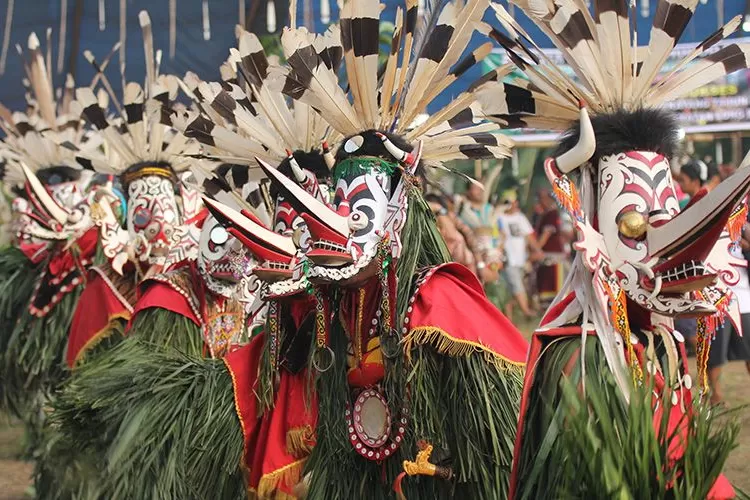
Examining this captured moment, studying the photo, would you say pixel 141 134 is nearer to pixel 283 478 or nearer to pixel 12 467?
pixel 283 478

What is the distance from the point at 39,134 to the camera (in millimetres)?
7117

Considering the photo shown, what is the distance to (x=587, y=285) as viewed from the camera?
2.88m

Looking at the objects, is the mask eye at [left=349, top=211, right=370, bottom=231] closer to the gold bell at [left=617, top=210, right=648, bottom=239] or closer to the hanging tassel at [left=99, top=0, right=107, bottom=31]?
the gold bell at [left=617, top=210, right=648, bottom=239]

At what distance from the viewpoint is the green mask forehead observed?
362cm

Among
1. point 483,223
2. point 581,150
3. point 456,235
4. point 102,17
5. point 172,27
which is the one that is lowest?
point 581,150

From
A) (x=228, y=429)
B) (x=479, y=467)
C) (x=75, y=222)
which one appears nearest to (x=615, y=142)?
(x=479, y=467)

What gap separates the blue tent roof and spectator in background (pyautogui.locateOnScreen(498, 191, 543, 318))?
133 cm

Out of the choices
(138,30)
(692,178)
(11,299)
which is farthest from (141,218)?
(138,30)

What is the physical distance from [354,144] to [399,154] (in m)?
0.15

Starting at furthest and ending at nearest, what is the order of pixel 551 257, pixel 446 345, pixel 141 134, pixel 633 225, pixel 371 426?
1. pixel 551 257
2. pixel 141 134
3. pixel 371 426
4. pixel 446 345
5. pixel 633 225

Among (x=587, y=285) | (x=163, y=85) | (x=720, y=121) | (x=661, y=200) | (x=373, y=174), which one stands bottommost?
(x=587, y=285)

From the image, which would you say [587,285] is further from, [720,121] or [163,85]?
[720,121]

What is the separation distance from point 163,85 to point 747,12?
6293 millimetres

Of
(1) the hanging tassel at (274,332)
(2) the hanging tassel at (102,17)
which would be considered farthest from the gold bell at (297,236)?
(2) the hanging tassel at (102,17)
